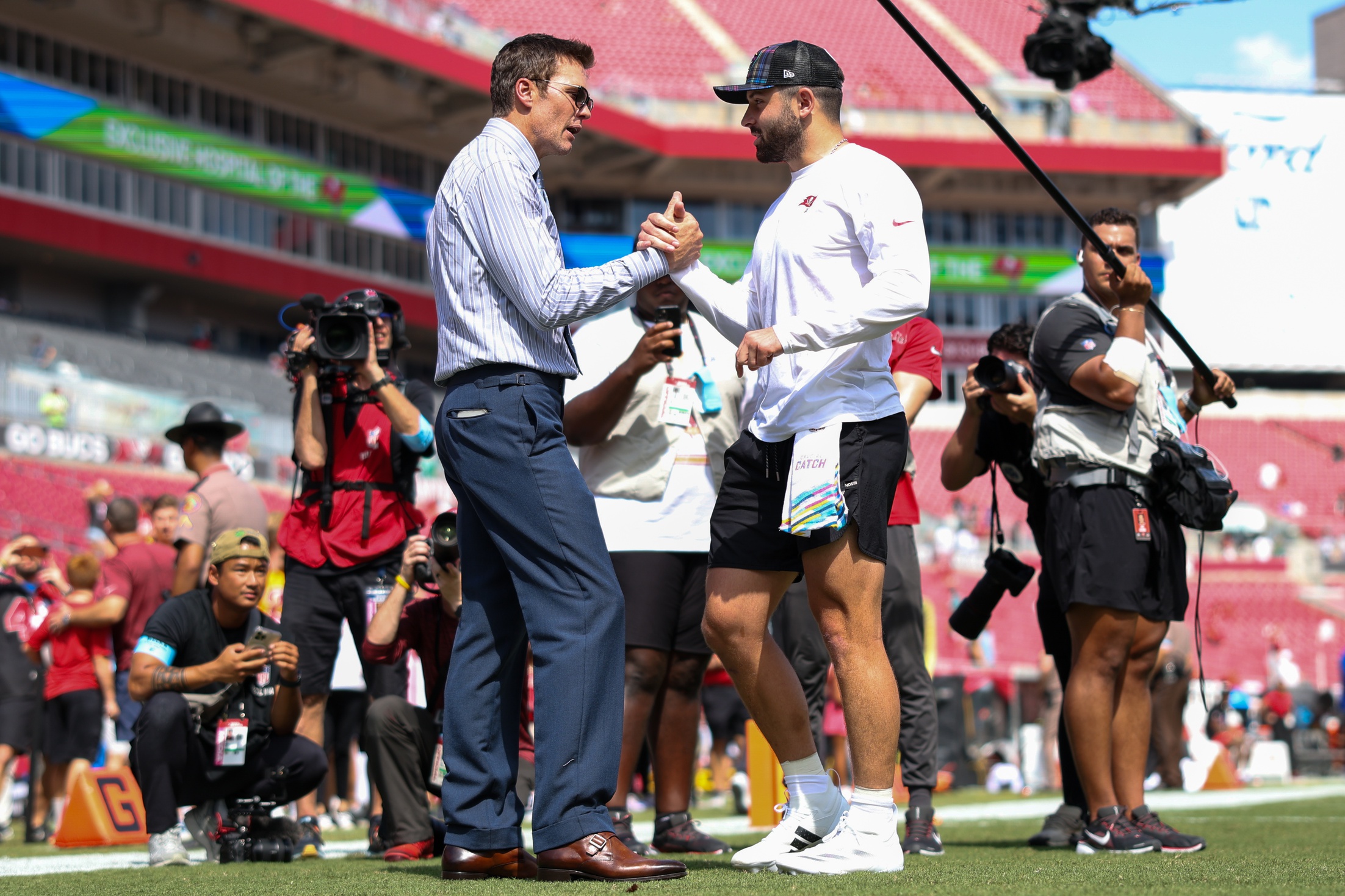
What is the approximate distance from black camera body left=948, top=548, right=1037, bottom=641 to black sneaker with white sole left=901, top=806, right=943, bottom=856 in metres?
0.71

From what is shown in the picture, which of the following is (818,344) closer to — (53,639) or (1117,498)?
(1117,498)

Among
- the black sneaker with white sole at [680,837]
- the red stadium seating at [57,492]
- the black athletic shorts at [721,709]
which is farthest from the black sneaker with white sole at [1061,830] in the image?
the red stadium seating at [57,492]

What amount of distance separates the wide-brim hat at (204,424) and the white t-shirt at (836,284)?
131 inches

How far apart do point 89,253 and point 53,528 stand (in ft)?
41.8

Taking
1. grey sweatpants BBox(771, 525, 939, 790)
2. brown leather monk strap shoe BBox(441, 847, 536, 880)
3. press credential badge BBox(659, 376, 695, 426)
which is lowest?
brown leather monk strap shoe BBox(441, 847, 536, 880)

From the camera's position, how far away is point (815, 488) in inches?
140

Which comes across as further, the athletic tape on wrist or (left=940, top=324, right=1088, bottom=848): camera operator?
(left=940, top=324, right=1088, bottom=848): camera operator

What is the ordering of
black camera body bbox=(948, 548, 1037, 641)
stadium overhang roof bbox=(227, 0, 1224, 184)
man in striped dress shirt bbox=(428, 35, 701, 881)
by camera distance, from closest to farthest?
man in striped dress shirt bbox=(428, 35, 701, 881) < black camera body bbox=(948, 548, 1037, 641) < stadium overhang roof bbox=(227, 0, 1224, 184)

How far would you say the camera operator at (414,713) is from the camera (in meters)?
4.72

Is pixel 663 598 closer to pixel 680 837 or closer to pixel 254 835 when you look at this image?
pixel 680 837

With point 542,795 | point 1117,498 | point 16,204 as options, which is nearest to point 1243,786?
point 1117,498

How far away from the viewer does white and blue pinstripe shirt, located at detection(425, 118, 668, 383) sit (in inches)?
137

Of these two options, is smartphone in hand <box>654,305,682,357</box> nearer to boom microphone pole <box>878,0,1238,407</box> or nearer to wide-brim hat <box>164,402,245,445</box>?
boom microphone pole <box>878,0,1238,407</box>

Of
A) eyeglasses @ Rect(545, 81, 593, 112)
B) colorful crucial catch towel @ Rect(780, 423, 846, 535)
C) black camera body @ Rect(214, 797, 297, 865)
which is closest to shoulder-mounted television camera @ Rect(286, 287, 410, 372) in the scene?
black camera body @ Rect(214, 797, 297, 865)
